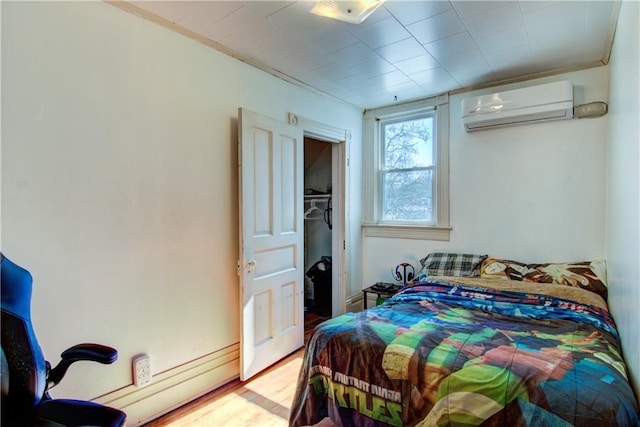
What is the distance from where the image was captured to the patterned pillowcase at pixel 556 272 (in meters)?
2.49

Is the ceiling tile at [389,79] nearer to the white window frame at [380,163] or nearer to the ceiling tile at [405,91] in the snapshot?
the ceiling tile at [405,91]

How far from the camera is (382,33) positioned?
2.23 m

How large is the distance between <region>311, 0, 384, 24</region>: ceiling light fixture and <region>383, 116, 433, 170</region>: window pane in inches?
77.8

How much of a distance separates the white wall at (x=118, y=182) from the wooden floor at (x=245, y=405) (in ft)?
0.99

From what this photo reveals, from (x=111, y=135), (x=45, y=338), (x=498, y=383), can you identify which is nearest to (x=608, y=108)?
(x=498, y=383)

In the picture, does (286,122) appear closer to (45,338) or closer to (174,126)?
(174,126)

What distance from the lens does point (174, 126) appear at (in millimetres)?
2182

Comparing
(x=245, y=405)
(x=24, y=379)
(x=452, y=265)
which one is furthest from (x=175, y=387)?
(x=452, y=265)

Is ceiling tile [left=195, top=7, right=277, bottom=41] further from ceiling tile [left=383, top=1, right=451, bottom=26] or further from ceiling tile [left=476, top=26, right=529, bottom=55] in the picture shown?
ceiling tile [left=476, top=26, right=529, bottom=55]

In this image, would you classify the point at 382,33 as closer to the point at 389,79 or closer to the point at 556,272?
the point at 389,79

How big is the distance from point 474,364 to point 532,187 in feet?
6.90

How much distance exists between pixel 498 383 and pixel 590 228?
81.2 inches

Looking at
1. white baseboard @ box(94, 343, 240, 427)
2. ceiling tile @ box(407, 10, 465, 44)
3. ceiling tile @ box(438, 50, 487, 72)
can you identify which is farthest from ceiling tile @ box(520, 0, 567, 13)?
white baseboard @ box(94, 343, 240, 427)

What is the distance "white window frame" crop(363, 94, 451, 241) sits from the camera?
11.3ft
